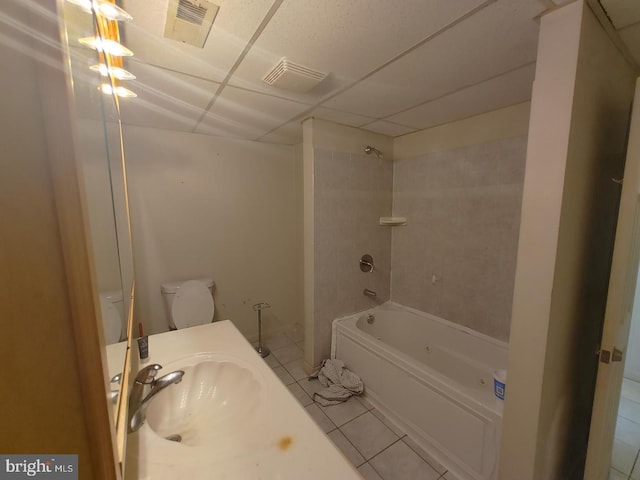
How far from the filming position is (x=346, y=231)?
7.69 ft

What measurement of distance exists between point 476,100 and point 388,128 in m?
0.75

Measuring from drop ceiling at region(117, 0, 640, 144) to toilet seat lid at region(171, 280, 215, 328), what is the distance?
1.43 metres

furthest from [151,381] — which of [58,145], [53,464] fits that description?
[58,145]

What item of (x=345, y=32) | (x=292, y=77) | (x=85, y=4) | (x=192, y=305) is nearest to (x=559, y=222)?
(x=345, y=32)

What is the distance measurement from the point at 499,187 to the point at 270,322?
2.56 metres

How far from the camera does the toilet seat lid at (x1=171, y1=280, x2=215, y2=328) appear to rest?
222 centimetres

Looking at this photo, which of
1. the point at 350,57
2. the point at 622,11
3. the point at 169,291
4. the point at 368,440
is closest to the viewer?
the point at 622,11

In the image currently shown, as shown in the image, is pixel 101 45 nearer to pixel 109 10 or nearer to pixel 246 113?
pixel 109 10

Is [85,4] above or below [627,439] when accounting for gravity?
above

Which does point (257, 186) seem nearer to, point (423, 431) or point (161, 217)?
point (161, 217)

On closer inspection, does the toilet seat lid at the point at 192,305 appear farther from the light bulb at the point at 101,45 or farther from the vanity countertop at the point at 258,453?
the light bulb at the point at 101,45

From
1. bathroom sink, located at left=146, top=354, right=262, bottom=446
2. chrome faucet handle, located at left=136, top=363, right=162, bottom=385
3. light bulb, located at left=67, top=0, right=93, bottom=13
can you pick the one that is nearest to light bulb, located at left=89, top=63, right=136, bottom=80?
light bulb, located at left=67, top=0, right=93, bottom=13

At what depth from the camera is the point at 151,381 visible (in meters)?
0.86

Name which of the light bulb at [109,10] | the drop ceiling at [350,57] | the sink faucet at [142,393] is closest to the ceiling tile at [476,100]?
the drop ceiling at [350,57]
